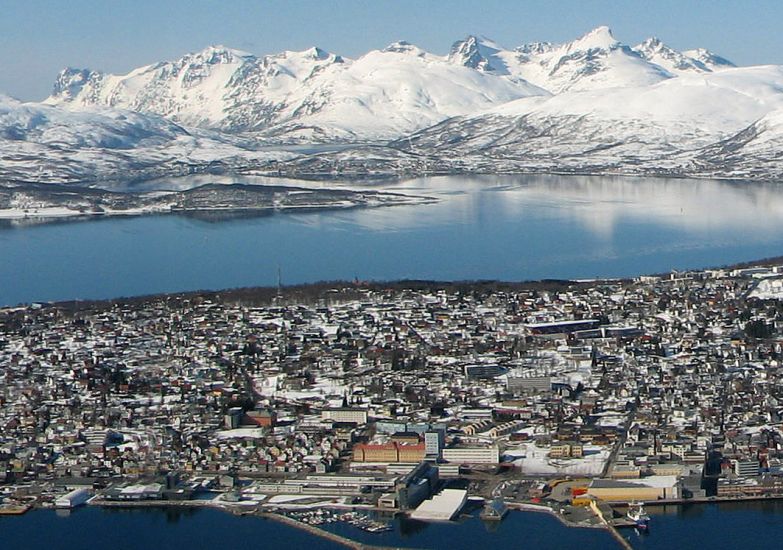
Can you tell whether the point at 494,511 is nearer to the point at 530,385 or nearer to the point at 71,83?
the point at 530,385

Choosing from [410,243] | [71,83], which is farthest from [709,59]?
[410,243]

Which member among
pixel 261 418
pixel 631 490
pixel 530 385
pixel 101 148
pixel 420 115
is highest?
pixel 420 115

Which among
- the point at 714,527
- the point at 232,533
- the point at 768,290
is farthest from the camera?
the point at 768,290

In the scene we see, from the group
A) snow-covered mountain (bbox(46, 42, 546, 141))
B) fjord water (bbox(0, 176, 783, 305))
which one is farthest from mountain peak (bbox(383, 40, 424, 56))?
fjord water (bbox(0, 176, 783, 305))

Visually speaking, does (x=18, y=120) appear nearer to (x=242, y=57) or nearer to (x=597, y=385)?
(x=242, y=57)

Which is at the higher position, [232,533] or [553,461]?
[553,461]

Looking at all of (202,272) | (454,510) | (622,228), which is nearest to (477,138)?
(622,228)

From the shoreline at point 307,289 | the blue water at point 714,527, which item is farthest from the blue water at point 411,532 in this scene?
the shoreline at point 307,289

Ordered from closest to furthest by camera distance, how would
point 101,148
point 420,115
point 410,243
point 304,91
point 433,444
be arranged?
point 433,444
point 410,243
point 101,148
point 420,115
point 304,91
